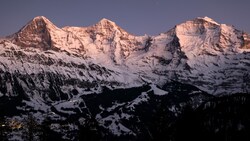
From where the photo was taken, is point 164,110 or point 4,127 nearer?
point 164,110

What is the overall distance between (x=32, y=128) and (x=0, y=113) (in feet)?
47.5

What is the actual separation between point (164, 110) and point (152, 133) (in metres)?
5.65

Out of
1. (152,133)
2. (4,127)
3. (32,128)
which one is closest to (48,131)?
(32,128)

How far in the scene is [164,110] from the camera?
117812mm

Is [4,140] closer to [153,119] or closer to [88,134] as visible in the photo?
[88,134]

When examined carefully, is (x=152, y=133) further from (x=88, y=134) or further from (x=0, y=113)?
(x=0, y=113)

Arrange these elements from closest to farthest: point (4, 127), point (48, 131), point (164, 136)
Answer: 1. point (164, 136)
2. point (4, 127)
3. point (48, 131)

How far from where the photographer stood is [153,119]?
117 metres

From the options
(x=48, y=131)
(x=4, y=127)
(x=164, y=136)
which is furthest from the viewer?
(x=48, y=131)

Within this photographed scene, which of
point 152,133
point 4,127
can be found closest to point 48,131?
point 4,127

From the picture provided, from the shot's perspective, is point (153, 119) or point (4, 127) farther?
point (4, 127)

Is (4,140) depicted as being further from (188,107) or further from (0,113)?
(188,107)

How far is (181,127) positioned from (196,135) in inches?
156

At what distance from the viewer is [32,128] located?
14150 cm
